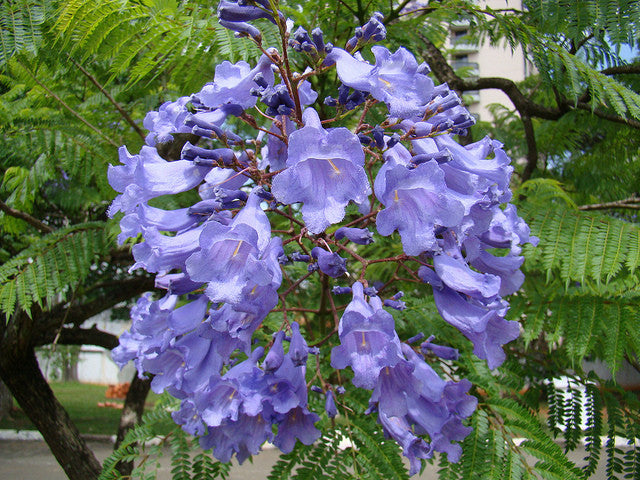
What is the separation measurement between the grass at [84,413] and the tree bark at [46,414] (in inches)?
384

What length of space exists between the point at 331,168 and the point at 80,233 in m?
2.75

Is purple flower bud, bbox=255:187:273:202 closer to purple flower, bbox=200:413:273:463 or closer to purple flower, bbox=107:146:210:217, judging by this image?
purple flower, bbox=107:146:210:217

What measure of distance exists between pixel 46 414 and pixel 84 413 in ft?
51.7

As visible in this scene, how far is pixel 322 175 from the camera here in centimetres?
122

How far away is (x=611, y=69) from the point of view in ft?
12.0

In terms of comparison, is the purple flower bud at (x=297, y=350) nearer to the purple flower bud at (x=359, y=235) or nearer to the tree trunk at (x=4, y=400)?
the purple flower bud at (x=359, y=235)

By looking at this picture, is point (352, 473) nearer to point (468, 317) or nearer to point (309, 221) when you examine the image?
point (468, 317)

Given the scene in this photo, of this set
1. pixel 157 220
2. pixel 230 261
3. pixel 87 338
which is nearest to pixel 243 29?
pixel 157 220

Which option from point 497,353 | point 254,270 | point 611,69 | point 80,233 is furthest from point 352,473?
point 611,69

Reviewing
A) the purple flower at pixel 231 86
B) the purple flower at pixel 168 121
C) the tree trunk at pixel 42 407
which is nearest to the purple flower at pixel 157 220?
the purple flower at pixel 168 121

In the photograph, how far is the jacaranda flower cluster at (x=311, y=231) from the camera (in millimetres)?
1197

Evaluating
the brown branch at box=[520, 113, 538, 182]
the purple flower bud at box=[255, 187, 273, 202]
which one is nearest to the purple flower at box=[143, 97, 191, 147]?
the purple flower bud at box=[255, 187, 273, 202]

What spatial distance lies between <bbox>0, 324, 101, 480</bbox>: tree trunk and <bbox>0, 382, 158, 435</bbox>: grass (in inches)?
384

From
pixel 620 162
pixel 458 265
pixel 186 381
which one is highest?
pixel 458 265
